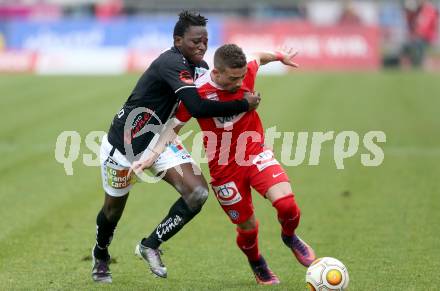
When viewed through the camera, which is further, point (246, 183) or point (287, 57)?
point (287, 57)

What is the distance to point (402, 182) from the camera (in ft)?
45.5

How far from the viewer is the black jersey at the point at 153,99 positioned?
8.02 m

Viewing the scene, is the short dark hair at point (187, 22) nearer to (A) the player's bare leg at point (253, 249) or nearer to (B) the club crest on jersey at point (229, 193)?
(B) the club crest on jersey at point (229, 193)

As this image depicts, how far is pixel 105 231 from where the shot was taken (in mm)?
8617

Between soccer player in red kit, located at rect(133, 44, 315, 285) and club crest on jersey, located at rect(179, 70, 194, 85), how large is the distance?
0.19 m

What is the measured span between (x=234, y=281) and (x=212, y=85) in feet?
5.91

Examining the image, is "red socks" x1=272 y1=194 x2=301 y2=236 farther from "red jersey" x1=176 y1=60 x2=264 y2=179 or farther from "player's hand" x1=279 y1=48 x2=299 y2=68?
"player's hand" x1=279 y1=48 x2=299 y2=68

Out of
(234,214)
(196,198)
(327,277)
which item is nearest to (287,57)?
(234,214)

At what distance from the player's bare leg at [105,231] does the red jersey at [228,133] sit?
934mm

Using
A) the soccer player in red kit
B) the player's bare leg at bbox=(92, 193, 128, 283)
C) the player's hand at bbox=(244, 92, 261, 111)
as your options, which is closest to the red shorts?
the soccer player in red kit

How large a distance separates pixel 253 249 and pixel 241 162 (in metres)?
0.85

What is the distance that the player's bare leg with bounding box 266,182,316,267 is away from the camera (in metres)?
7.92

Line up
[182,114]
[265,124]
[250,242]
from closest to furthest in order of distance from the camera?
[182,114] → [250,242] → [265,124]

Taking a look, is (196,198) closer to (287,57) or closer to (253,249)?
(253,249)
